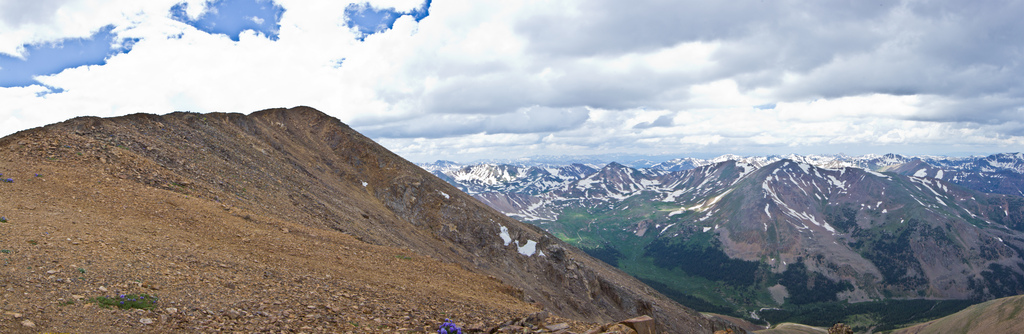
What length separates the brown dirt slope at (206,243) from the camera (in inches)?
595

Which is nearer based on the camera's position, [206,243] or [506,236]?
[206,243]

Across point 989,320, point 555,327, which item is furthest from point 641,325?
point 989,320

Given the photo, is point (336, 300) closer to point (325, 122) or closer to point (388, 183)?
point (388, 183)

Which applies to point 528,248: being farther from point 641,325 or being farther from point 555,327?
point 641,325

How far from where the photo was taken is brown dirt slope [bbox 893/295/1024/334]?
10815cm

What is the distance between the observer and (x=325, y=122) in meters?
85.8

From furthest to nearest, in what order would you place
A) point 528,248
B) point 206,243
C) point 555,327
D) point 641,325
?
1. point 528,248
2. point 206,243
3. point 555,327
4. point 641,325

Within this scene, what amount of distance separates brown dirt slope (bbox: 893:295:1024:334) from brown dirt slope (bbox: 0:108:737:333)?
403 ft

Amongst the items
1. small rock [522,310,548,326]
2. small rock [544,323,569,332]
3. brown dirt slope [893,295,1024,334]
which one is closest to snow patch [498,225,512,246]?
small rock [522,310,548,326]

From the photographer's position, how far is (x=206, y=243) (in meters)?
23.2

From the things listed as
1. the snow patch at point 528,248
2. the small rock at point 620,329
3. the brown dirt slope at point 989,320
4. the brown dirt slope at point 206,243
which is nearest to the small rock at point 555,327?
the small rock at point 620,329

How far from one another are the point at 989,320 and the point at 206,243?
172452 millimetres

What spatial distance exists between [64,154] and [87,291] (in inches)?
917

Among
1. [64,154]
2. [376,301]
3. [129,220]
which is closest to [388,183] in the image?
[64,154]
